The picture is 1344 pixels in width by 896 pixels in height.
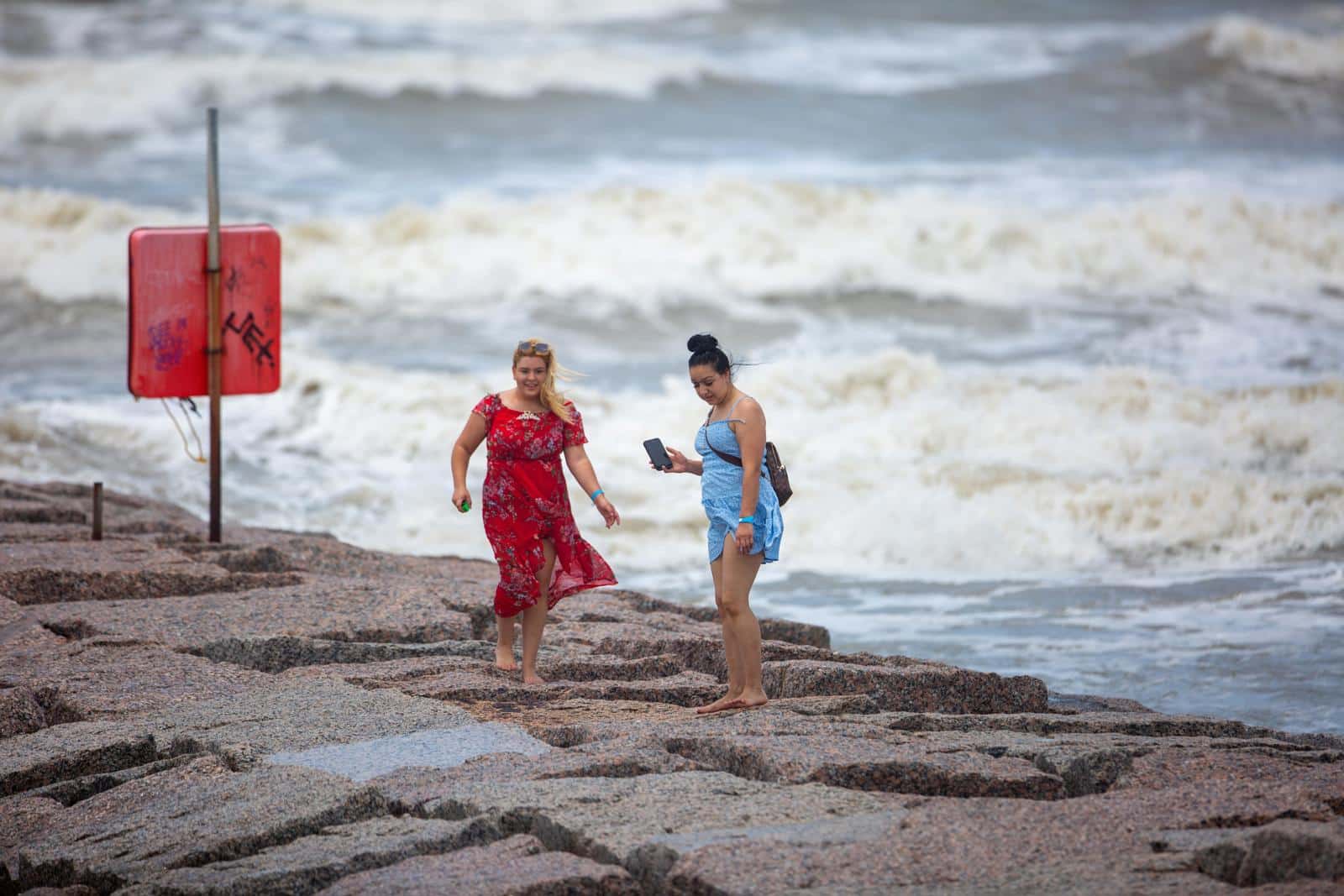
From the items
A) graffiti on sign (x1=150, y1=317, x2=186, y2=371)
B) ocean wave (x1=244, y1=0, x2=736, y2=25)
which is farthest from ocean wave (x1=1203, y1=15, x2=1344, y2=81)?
graffiti on sign (x1=150, y1=317, x2=186, y2=371)

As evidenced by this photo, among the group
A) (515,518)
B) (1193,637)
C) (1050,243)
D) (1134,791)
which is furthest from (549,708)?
(1050,243)

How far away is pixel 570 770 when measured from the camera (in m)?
4.52

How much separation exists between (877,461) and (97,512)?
773 cm

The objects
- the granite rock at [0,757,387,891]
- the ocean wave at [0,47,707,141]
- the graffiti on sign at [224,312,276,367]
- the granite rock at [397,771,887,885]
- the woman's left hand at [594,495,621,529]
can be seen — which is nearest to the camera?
the granite rock at [397,771,887,885]

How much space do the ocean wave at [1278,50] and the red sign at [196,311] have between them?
3575cm

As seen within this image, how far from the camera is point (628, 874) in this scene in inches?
147

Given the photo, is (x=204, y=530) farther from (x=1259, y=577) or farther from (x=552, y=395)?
(x=1259, y=577)

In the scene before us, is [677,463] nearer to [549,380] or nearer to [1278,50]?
[549,380]

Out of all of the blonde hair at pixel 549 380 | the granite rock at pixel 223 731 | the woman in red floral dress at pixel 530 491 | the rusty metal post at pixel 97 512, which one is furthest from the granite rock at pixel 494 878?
the rusty metal post at pixel 97 512

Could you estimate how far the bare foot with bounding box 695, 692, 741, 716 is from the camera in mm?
5504

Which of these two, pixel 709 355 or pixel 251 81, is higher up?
pixel 251 81

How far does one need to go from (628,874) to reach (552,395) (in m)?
2.69

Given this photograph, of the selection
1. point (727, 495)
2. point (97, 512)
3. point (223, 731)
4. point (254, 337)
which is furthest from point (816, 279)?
point (223, 731)

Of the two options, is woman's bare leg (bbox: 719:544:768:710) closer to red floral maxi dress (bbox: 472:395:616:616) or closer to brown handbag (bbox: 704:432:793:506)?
brown handbag (bbox: 704:432:793:506)
